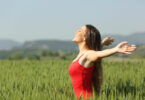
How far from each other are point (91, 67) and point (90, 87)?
0.29 m

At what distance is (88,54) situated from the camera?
2.95 metres

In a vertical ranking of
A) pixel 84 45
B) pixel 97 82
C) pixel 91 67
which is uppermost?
pixel 84 45

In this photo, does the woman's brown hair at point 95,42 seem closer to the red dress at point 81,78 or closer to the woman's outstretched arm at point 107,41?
the red dress at point 81,78

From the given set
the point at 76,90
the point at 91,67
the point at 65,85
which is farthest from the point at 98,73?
the point at 65,85

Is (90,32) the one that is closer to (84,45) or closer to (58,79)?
(84,45)

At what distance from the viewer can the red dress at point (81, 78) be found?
305 centimetres

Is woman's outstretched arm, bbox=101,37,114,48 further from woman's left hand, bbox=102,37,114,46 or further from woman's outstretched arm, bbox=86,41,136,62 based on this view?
woman's outstretched arm, bbox=86,41,136,62

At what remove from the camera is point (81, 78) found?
10.1 ft

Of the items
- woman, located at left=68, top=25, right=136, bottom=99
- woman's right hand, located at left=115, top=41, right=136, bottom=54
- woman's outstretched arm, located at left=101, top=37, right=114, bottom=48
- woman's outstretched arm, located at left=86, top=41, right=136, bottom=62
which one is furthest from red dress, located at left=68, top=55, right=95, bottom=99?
woman's outstretched arm, located at left=101, top=37, right=114, bottom=48

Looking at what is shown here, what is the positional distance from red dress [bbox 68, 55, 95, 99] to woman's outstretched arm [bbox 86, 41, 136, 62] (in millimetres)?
183

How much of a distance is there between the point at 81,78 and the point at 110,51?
61cm

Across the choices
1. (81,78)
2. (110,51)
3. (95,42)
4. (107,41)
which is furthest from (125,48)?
(107,41)

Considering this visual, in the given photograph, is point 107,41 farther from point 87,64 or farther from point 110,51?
point 110,51

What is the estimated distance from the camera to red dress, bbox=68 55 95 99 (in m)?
3.05
